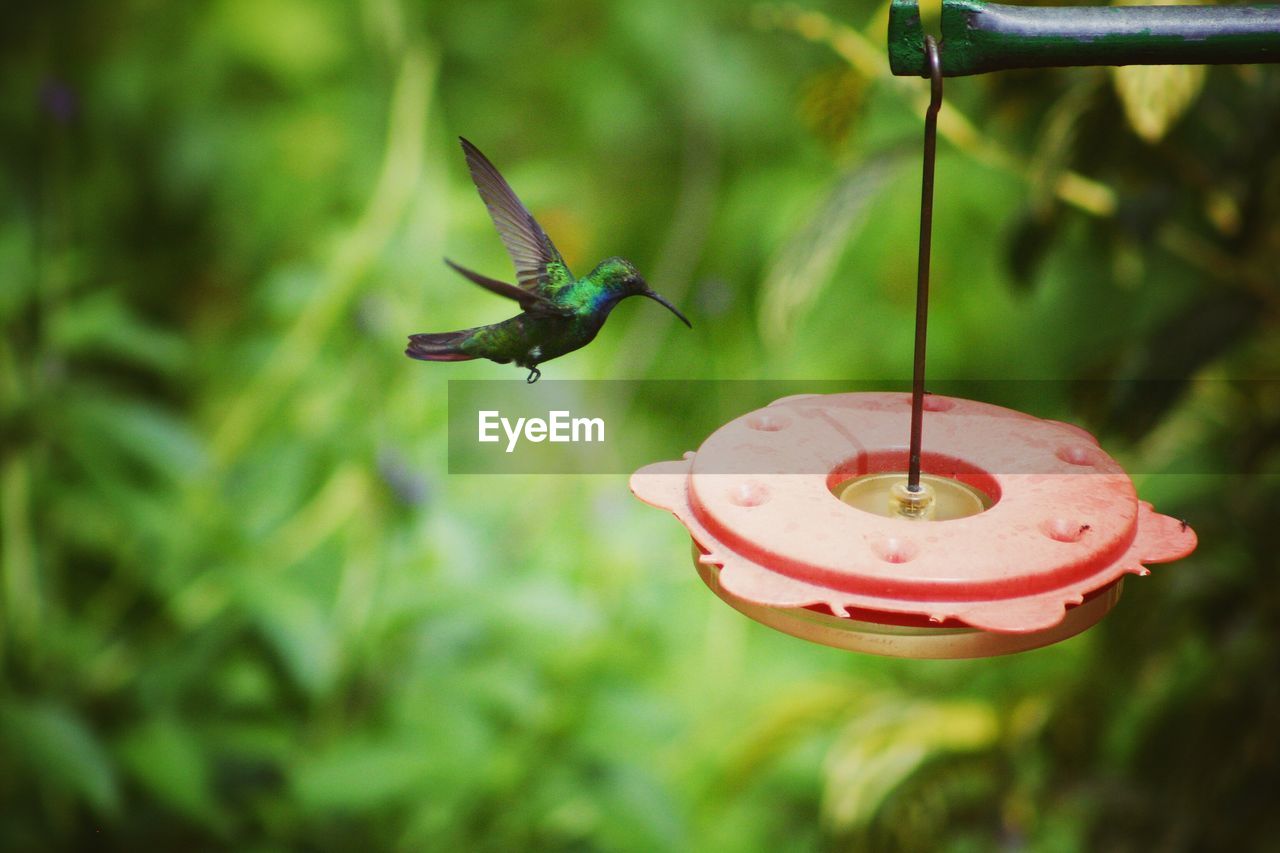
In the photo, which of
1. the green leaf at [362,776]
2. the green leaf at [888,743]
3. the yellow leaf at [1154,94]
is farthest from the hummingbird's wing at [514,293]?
the green leaf at [888,743]

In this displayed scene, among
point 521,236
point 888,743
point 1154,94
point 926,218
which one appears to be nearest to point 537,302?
point 521,236

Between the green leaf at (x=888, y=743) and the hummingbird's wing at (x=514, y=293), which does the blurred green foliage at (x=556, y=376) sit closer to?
the green leaf at (x=888, y=743)

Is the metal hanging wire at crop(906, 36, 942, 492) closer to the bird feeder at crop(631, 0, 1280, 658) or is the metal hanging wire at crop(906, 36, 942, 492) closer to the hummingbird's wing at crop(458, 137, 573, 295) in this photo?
the bird feeder at crop(631, 0, 1280, 658)

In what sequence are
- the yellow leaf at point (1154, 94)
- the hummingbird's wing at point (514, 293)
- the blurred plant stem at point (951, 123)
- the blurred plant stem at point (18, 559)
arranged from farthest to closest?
the blurred plant stem at point (18, 559) < the blurred plant stem at point (951, 123) < the yellow leaf at point (1154, 94) < the hummingbird's wing at point (514, 293)

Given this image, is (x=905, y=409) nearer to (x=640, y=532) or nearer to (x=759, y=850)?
(x=640, y=532)

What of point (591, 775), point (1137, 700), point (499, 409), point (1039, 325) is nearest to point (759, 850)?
point (591, 775)

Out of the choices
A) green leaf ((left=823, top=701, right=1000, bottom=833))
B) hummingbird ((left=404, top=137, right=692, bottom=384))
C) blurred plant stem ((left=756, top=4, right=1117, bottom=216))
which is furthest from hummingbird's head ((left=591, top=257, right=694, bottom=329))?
green leaf ((left=823, top=701, right=1000, bottom=833))

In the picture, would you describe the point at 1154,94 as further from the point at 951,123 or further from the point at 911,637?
the point at 911,637
